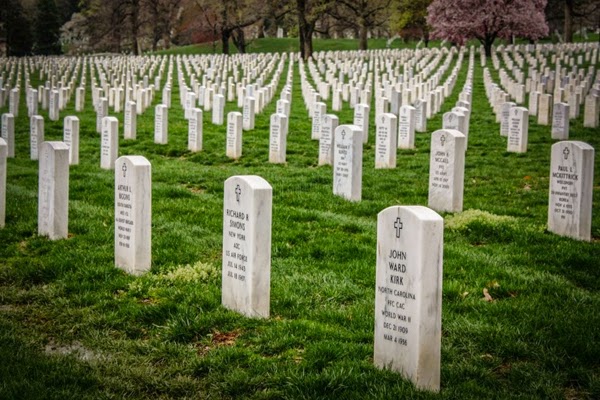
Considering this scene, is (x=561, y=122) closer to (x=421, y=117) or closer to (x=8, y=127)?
(x=421, y=117)

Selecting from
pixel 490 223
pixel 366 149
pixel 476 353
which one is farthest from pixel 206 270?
pixel 366 149

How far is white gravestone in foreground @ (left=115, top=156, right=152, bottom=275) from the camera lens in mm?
7656

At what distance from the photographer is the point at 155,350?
18.8ft

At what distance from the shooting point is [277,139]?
50.4 ft

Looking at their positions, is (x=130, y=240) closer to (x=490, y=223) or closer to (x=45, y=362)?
(x=45, y=362)

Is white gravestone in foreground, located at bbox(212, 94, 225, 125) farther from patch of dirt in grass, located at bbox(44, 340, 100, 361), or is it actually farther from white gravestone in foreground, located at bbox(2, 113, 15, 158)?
patch of dirt in grass, located at bbox(44, 340, 100, 361)

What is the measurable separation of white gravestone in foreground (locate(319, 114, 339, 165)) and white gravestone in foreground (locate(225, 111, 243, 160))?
2314 millimetres

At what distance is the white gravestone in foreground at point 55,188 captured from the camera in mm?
8789

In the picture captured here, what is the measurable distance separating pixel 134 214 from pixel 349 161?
441cm

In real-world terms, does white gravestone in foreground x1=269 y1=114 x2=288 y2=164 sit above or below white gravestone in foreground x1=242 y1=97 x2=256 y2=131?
below

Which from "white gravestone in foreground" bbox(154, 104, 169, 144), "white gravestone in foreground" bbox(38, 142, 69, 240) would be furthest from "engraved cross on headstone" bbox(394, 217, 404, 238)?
"white gravestone in foreground" bbox(154, 104, 169, 144)

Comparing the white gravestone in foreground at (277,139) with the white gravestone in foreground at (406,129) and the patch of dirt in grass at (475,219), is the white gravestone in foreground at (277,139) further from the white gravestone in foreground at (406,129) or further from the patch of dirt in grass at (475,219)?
the patch of dirt in grass at (475,219)

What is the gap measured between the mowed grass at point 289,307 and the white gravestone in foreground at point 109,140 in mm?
2401

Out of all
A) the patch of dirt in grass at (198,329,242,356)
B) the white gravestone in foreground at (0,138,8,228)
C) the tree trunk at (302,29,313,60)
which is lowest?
the patch of dirt in grass at (198,329,242,356)
